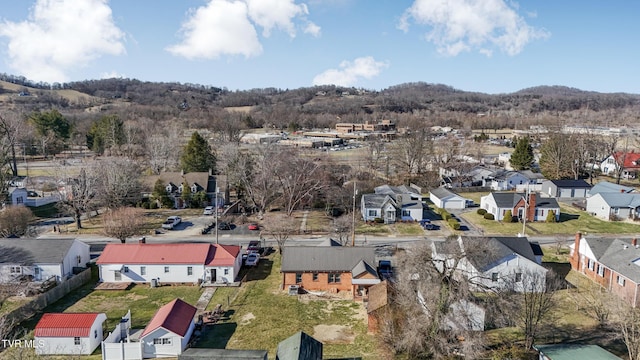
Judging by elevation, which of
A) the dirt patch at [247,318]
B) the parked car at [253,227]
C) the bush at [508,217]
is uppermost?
the bush at [508,217]

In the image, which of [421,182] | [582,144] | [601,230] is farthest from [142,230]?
[582,144]

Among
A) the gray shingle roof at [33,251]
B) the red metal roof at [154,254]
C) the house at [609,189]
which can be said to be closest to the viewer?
the gray shingle roof at [33,251]

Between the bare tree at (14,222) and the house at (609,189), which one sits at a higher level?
the house at (609,189)

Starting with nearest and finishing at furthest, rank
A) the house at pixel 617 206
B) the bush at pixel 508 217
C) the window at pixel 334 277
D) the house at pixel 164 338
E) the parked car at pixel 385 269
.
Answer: the house at pixel 164 338 → the window at pixel 334 277 → the parked car at pixel 385 269 → the bush at pixel 508 217 → the house at pixel 617 206

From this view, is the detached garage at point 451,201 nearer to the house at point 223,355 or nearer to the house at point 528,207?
the house at point 528,207

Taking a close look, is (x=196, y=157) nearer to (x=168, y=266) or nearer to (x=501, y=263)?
(x=168, y=266)

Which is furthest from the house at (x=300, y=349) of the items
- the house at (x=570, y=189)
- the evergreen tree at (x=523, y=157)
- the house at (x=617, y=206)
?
the evergreen tree at (x=523, y=157)

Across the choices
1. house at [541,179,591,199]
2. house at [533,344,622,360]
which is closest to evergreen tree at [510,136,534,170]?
house at [541,179,591,199]

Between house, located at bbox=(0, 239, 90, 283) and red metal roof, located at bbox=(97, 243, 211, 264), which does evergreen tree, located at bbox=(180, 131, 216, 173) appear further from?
red metal roof, located at bbox=(97, 243, 211, 264)
